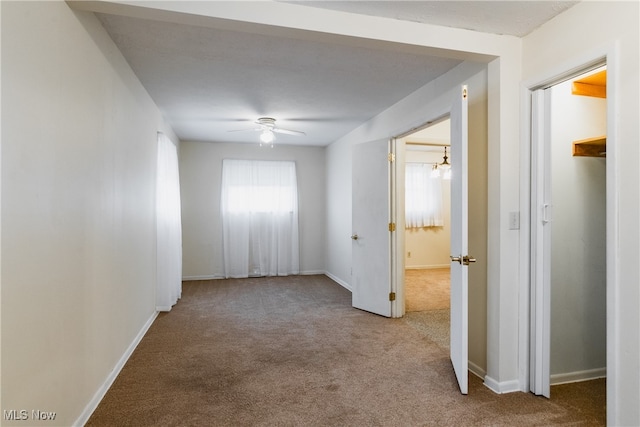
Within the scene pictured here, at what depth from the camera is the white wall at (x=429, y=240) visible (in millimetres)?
7117

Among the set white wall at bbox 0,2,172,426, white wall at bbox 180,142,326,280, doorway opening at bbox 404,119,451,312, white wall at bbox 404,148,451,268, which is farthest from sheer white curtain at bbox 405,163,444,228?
white wall at bbox 0,2,172,426

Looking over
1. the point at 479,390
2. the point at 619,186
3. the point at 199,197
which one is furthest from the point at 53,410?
the point at 199,197

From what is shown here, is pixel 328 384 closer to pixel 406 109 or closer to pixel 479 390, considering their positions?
pixel 479 390

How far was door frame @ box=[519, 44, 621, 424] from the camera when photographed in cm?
169

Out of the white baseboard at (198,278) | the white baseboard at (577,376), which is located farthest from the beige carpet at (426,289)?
the white baseboard at (198,278)

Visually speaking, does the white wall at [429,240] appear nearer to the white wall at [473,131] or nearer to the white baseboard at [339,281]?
the white baseboard at [339,281]

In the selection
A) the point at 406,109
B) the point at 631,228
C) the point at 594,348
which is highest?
the point at 406,109

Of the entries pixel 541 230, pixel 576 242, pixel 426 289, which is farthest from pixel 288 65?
pixel 426 289

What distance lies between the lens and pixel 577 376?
2.44 metres

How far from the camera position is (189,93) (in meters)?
3.42

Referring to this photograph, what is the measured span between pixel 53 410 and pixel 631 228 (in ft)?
9.32

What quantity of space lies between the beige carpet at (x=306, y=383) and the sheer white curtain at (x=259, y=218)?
2250 millimetres

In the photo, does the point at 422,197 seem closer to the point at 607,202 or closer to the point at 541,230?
the point at 541,230

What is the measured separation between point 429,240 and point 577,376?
4.80 meters
